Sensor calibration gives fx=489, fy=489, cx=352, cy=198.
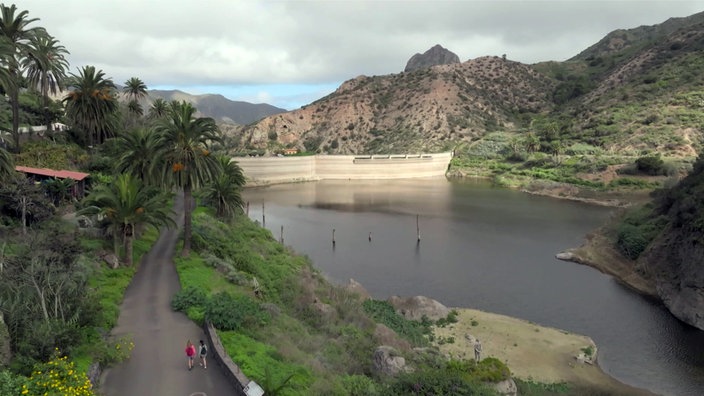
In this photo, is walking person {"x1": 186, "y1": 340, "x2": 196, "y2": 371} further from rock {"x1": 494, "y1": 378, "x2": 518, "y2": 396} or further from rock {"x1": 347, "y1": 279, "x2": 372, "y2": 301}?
rock {"x1": 347, "y1": 279, "x2": 372, "y2": 301}

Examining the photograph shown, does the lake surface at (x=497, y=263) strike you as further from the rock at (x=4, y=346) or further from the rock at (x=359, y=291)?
the rock at (x=4, y=346)

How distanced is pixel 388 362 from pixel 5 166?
24512 mm

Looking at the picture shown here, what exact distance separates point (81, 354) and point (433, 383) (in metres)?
14.0

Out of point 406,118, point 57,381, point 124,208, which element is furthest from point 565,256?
point 406,118

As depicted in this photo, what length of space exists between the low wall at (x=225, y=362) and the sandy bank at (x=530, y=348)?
17.8 meters

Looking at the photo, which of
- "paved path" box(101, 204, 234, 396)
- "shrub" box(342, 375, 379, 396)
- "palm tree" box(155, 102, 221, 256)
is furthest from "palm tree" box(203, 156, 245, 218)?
"shrub" box(342, 375, 379, 396)

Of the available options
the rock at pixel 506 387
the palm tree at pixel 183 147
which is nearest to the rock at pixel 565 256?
the rock at pixel 506 387

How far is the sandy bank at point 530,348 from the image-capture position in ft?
106

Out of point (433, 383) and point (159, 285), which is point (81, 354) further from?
point (433, 383)

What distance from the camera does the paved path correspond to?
1905 centimetres

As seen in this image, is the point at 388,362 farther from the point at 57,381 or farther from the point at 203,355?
the point at 57,381

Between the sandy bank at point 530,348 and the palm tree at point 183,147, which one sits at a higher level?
the palm tree at point 183,147

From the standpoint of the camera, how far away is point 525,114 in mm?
184125

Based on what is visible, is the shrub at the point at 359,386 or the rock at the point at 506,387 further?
the rock at the point at 506,387
